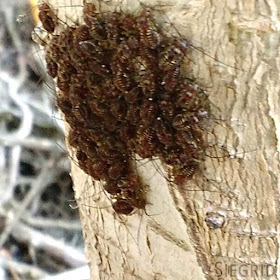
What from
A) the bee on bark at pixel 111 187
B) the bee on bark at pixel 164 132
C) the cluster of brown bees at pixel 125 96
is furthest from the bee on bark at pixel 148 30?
the bee on bark at pixel 111 187

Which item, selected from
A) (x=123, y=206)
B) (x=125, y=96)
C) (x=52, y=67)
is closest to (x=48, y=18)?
(x=52, y=67)

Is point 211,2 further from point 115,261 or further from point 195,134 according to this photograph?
point 115,261

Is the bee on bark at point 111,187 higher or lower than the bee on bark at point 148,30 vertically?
lower

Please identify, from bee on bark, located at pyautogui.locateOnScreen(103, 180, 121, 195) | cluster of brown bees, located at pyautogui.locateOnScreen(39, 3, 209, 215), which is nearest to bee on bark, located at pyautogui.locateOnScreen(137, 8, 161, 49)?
cluster of brown bees, located at pyautogui.locateOnScreen(39, 3, 209, 215)

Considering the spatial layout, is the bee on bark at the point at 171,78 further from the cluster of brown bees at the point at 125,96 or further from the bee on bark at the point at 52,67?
the bee on bark at the point at 52,67

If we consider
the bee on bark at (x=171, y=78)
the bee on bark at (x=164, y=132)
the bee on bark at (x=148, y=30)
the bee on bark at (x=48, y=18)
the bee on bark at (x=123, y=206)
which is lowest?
the bee on bark at (x=123, y=206)

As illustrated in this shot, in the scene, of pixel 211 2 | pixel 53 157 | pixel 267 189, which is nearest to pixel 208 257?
pixel 267 189
